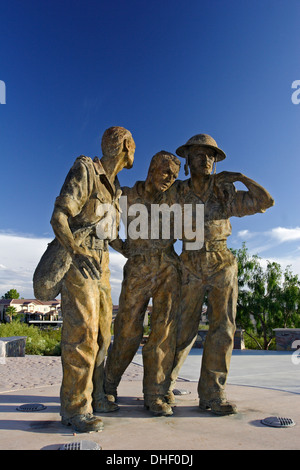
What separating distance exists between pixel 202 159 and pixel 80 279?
154 cm

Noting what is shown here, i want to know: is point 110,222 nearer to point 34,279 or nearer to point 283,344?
point 34,279

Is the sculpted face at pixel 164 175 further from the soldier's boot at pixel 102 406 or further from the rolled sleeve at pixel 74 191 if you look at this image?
the soldier's boot at pixel 102 406

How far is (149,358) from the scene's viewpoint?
3.38m

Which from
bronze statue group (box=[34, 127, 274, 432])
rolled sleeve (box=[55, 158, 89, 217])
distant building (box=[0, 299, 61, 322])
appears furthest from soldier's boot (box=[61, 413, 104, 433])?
distant building (box=[0, 299, 61, 322])

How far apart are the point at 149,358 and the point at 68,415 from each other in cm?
81

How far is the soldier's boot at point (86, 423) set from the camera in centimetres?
272

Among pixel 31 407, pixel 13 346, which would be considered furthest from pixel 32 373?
pixel 31 407

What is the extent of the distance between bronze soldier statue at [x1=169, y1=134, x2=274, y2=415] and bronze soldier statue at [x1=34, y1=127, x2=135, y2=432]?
0.75 meters

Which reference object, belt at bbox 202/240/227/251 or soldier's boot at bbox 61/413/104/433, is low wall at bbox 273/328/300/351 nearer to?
belt at bbox 202/240/227/251

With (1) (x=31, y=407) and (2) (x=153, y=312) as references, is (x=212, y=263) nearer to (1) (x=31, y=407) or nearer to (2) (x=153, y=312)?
(2) (x=153, y=312)

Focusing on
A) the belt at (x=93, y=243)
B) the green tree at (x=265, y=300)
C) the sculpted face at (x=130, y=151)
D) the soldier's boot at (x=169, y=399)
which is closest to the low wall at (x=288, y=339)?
the green tree at (x=265, y=300)

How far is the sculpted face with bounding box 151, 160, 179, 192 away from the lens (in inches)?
137

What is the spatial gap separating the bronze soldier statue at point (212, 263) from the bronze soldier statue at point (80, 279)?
75cm

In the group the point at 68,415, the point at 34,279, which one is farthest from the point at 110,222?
the point at 68,415
